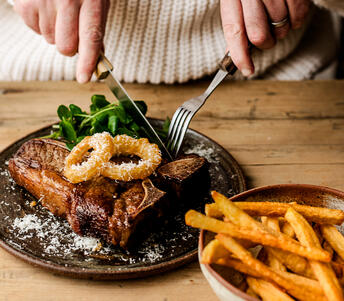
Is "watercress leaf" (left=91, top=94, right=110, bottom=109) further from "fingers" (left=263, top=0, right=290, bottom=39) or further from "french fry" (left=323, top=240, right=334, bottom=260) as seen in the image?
"french fry" (left=323, top=240, right=334, bottom=260)

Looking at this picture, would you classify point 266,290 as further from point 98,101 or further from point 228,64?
point 98,101

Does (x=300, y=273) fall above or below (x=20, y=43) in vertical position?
above

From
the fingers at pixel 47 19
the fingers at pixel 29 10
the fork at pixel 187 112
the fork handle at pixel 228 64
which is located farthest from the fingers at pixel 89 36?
the fork handle at pixel 228 64

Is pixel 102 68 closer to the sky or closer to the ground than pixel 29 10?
closer to the ground

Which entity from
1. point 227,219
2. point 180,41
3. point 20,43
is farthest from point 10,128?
point 227,219

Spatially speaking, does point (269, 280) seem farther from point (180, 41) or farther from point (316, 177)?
point (180, 41)

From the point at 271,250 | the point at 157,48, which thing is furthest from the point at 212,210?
the point at 157,48
